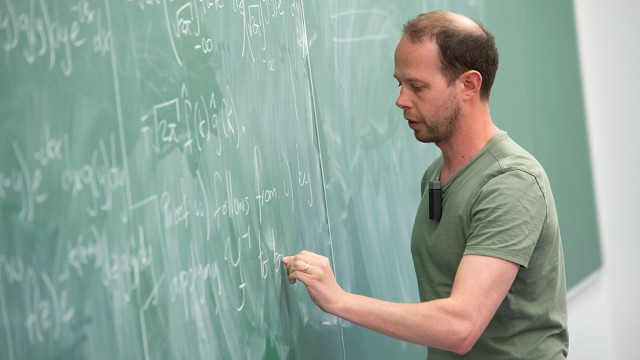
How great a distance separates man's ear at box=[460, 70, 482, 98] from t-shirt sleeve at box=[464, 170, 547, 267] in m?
0.22

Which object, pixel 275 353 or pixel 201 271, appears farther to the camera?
pixel 275 353

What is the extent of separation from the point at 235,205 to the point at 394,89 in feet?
3.01

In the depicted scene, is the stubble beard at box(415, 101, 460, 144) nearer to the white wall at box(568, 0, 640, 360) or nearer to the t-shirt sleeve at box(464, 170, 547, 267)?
the t-shirt sleeve at box(464, 170, 547, 267)

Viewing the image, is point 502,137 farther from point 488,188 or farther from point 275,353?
point 275,353

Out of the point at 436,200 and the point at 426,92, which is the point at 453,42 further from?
the point at 436,200

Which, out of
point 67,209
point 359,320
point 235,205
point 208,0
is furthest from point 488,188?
point 67,209

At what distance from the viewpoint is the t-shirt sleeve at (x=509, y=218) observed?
63.1 inches

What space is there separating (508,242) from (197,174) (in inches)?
23.5

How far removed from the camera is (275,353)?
1819 millimetres

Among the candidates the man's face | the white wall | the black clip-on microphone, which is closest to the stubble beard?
the man's face

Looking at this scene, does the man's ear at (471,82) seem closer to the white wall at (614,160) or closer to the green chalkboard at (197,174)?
the green chalkboard at (197,174)

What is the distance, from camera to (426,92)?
5.83 feet

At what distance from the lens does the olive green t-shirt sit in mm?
1624

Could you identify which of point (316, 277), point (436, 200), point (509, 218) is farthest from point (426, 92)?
point (316, 277)
